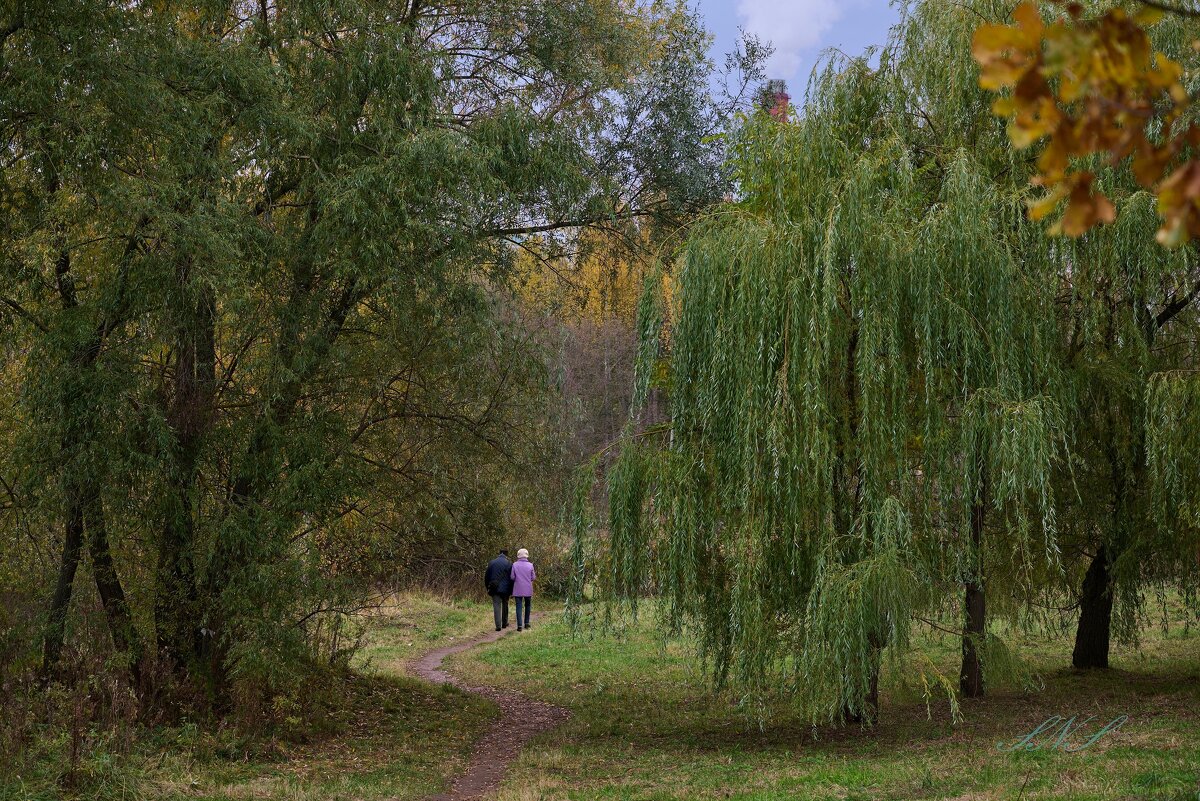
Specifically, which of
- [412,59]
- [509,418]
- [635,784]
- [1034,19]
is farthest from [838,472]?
[1034,19]

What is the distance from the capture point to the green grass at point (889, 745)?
717 cm

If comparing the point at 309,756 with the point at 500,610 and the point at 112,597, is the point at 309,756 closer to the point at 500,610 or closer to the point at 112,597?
the point at 112,597

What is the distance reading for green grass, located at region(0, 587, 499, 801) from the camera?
7418mm

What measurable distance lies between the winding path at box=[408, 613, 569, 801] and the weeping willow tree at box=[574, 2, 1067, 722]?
2.05 m

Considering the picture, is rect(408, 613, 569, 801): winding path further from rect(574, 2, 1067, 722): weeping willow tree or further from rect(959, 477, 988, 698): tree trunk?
rect(959, 477, 988, 698): tree trunk

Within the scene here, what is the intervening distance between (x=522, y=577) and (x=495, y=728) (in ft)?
24.4

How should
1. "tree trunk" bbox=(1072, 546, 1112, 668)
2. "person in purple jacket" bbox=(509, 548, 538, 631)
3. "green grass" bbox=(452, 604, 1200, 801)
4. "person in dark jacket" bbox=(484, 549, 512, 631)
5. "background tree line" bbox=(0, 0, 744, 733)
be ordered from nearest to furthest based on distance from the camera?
"green grass" bbox=(452, 604, 1200, 801)
"background tree line" bbox=(0, 0, 744, 733)
"tree trunk" bbox=(1072, 546, 1112, 668)
"person in purple jacket" bbox=(509, 548, 538, 631)
"person in dark jacket" bbox=(484, 549, 512, 631)

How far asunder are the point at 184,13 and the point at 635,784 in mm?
8844

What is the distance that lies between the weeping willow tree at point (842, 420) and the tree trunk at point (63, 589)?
466cm

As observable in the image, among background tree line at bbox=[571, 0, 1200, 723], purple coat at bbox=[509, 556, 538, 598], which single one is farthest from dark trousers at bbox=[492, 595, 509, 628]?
background tree line at bbox=[571, 0, 1200, 723]

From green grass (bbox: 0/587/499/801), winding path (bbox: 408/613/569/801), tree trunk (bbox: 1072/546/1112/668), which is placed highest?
tree trunk (bbox: 1072/546/1112/668)

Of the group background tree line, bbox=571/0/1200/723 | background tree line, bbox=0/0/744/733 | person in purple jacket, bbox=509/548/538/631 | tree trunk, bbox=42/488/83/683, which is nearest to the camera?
background tree line, bbox=571/0/1200/723

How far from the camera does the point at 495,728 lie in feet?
39.3

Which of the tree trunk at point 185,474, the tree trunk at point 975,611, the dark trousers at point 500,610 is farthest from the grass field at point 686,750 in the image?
the dark trousers at point 500,610
